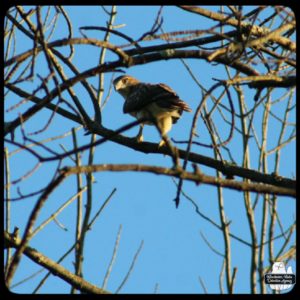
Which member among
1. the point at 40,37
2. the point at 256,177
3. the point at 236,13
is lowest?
the point at 256,177

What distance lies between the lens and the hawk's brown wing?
6176 millimetres

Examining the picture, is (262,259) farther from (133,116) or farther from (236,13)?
(133,116)

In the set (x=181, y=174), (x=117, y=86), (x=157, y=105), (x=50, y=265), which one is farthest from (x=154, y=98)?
(x=181, y=174)

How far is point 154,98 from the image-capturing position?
6320 millimetres

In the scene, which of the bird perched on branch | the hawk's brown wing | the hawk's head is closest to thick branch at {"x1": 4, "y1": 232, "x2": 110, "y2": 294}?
the bird perched on branch

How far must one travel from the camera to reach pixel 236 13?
15.1 ft

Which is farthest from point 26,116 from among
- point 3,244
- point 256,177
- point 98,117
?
point 256,177

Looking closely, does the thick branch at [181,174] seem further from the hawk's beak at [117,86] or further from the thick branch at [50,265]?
the hawk's beak at [117,86]

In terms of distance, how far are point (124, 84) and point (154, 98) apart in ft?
5.92

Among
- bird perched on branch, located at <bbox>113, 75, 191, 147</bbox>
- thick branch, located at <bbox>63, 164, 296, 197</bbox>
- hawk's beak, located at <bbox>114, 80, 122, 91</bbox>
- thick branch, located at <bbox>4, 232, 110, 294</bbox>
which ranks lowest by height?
thick branch, located at <bbox>4, 232, 110, 294</bbox>

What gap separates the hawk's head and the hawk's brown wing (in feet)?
Result: 2.09

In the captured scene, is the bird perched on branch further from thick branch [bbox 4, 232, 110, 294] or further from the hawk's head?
thick branch [bbox 4, 232, 110, 294]

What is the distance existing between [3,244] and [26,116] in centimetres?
93

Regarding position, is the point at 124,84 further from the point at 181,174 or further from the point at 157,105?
the point at 181,174
